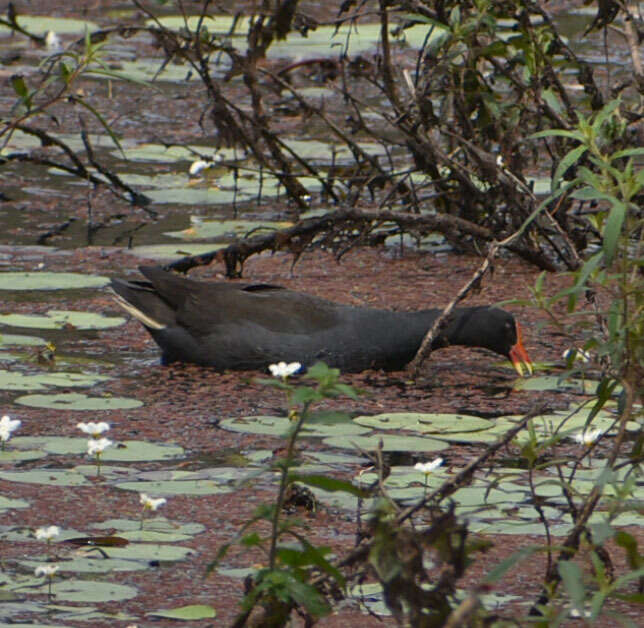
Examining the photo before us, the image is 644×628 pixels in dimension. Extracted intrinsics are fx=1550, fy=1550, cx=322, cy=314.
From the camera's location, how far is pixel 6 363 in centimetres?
549

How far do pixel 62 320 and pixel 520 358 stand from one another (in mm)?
1798

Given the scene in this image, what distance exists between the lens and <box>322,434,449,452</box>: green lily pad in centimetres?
453

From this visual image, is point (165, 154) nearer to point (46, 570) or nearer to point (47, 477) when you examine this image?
point (47, 477)

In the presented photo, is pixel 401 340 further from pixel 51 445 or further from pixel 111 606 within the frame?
pixel 111 606

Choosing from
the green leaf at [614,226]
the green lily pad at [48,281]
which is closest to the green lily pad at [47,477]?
the green leaf at [614,226]

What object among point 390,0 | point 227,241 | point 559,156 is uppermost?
point 390,0

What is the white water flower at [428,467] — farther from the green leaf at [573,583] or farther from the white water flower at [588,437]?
the green leaf at [573,583]

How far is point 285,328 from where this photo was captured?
5.57m

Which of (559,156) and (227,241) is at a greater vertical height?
(559,156)

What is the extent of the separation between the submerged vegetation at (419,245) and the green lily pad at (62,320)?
0.02 m

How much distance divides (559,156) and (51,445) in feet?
8.47

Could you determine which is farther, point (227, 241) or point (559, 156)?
point (227, 241)

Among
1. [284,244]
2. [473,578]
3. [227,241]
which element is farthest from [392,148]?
[473,578]

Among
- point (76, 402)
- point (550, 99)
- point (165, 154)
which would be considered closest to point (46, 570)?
point (76, 402)
